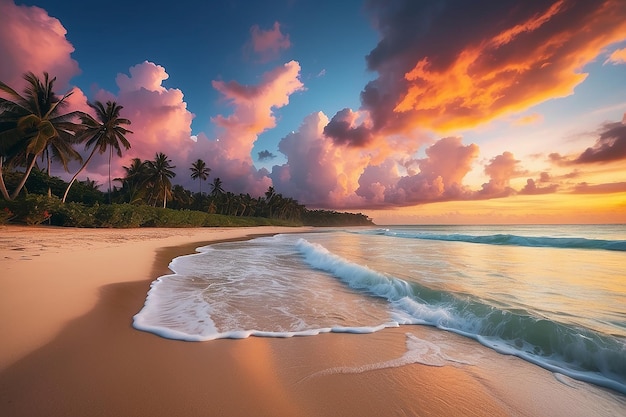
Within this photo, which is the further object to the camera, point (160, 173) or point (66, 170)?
point (160, 173)

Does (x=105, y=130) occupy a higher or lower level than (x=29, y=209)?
higher

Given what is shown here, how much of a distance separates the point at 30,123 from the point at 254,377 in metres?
32.1

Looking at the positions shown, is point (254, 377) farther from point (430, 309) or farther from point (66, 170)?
point (66, 170)

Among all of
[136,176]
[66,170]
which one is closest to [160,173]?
[136,176]

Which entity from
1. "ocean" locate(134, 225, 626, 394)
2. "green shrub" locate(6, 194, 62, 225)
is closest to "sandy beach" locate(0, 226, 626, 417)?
"ocean" locate(134, 225, 626, 394)

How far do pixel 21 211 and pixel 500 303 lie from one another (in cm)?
2982

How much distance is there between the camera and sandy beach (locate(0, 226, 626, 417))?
221cm

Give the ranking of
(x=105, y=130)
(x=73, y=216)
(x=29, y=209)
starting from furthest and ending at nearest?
(x=105, y=130) → (x=73, y=216) → (x=29, y=209)

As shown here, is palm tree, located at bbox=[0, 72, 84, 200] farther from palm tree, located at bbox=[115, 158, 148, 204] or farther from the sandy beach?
the sandy beach

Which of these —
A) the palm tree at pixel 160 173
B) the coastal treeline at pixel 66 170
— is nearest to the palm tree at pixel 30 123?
the coastal treeline at pixel 66 170

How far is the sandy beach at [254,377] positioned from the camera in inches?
87.0

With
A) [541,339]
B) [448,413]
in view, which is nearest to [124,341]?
[448,413]

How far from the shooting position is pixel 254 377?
2.72 meters

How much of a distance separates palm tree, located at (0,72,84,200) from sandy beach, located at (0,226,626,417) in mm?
27672
